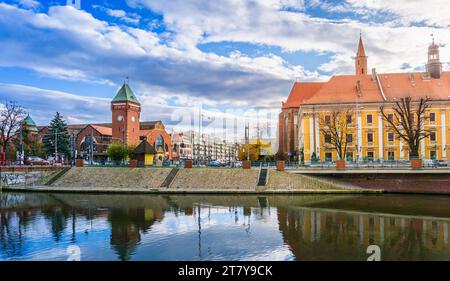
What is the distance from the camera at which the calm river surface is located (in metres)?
15.5

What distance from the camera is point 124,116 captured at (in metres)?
85.2

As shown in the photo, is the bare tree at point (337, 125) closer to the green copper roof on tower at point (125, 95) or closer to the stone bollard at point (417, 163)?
the stone bollard at point (417, 163)

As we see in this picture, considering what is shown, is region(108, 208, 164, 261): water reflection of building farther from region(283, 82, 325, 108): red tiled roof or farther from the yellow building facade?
region(283, 82, 325, 108): red tiled roof

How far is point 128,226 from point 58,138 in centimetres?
5523

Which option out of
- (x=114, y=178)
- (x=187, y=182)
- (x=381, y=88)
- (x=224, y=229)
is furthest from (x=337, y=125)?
(x=224, y=229)

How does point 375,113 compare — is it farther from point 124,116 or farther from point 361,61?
point 124,116

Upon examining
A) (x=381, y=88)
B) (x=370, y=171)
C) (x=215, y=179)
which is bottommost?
(x=215, y=179)

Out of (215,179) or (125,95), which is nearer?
(215,179)

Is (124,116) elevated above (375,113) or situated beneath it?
elevated above

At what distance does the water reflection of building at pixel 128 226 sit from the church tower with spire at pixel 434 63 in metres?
54.6

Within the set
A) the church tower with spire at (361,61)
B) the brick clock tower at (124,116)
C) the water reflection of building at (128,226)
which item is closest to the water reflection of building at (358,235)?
the water reflection of building at (128,226)

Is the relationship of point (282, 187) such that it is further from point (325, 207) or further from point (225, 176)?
point (325, 207)
